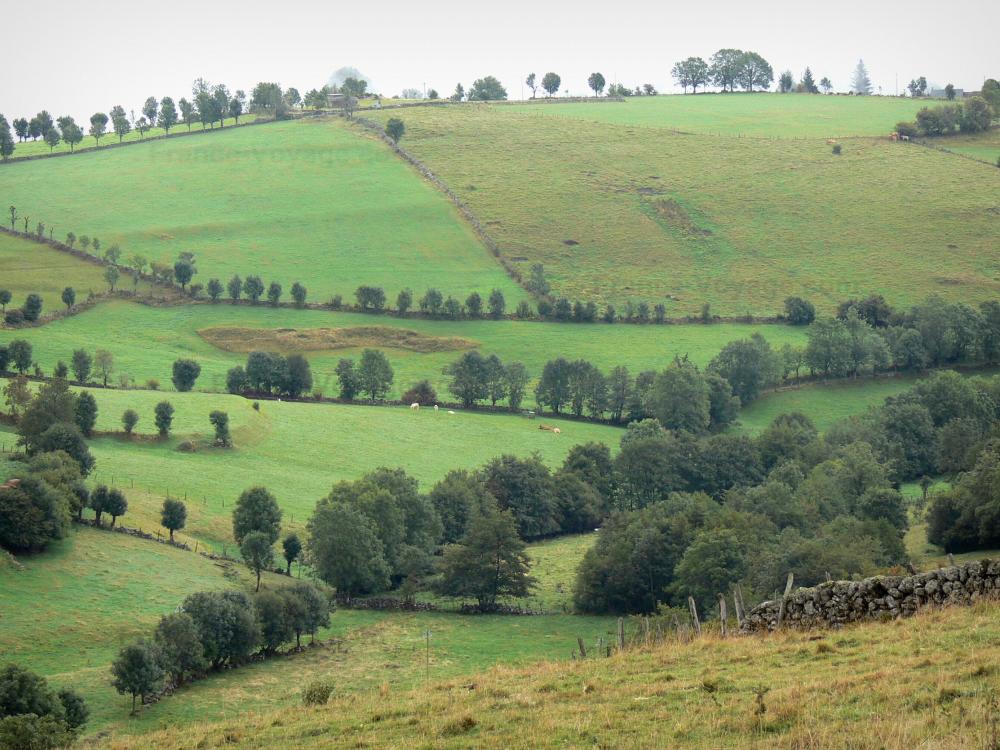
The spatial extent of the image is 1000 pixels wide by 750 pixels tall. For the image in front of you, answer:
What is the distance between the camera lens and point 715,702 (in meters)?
22.5

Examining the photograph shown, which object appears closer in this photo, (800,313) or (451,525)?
(451,525)

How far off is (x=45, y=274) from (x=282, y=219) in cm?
4003

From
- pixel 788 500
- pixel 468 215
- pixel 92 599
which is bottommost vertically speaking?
pixel 788 500

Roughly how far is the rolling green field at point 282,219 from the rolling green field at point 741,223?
7.63m

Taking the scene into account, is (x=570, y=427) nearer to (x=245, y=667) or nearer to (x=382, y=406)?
(x=382, y=406)

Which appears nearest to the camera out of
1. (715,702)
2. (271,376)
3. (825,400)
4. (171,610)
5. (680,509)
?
(715,702)

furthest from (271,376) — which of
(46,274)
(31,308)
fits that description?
(46,274)

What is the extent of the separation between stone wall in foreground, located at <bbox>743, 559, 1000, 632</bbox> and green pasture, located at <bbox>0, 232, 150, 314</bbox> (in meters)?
118

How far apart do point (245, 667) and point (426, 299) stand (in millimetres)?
84852

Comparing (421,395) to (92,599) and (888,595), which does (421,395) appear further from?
(888,595)

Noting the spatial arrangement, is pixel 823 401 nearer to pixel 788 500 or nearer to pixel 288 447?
pixel 788 500

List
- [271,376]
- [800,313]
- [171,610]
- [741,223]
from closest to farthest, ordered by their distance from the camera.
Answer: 1. [171,610]
2. [271,376]
3. [800,313]
4. [741,223]

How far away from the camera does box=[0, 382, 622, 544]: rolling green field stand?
82125 millimetres

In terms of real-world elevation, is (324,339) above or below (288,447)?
above
